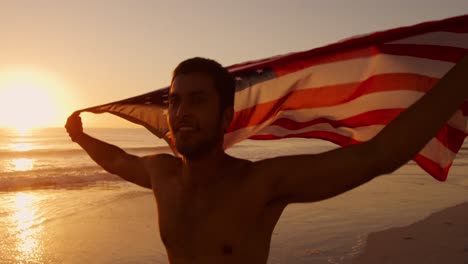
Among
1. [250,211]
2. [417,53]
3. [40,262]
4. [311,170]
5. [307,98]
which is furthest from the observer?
[40,262]

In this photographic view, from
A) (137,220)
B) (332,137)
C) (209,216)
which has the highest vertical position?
(332,137)

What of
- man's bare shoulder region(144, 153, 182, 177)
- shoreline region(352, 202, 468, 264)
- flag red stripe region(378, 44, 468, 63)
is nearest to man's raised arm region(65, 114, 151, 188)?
man's bare shoulder region(144, 153, 182, 177)

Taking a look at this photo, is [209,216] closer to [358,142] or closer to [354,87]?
[358,142]

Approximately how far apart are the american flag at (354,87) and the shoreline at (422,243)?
13.1 feet

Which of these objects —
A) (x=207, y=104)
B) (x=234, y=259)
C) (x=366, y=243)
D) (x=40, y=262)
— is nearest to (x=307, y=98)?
(x=207, y=104)

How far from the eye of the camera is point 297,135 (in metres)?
3.36

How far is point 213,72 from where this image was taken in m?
2.62

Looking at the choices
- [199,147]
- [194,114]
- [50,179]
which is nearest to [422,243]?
[199,147]

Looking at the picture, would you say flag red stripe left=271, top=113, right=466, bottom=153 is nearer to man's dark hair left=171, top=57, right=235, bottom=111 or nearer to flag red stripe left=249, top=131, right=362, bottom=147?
flag red stripe left=249, top=131, right=362, bottom=147

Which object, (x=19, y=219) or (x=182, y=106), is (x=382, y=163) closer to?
(x=182, y=106)

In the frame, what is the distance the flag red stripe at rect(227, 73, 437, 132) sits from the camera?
2896mm

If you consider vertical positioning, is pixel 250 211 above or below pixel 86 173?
above

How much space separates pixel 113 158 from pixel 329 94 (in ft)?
6.13

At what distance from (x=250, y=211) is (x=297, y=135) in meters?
1.11
